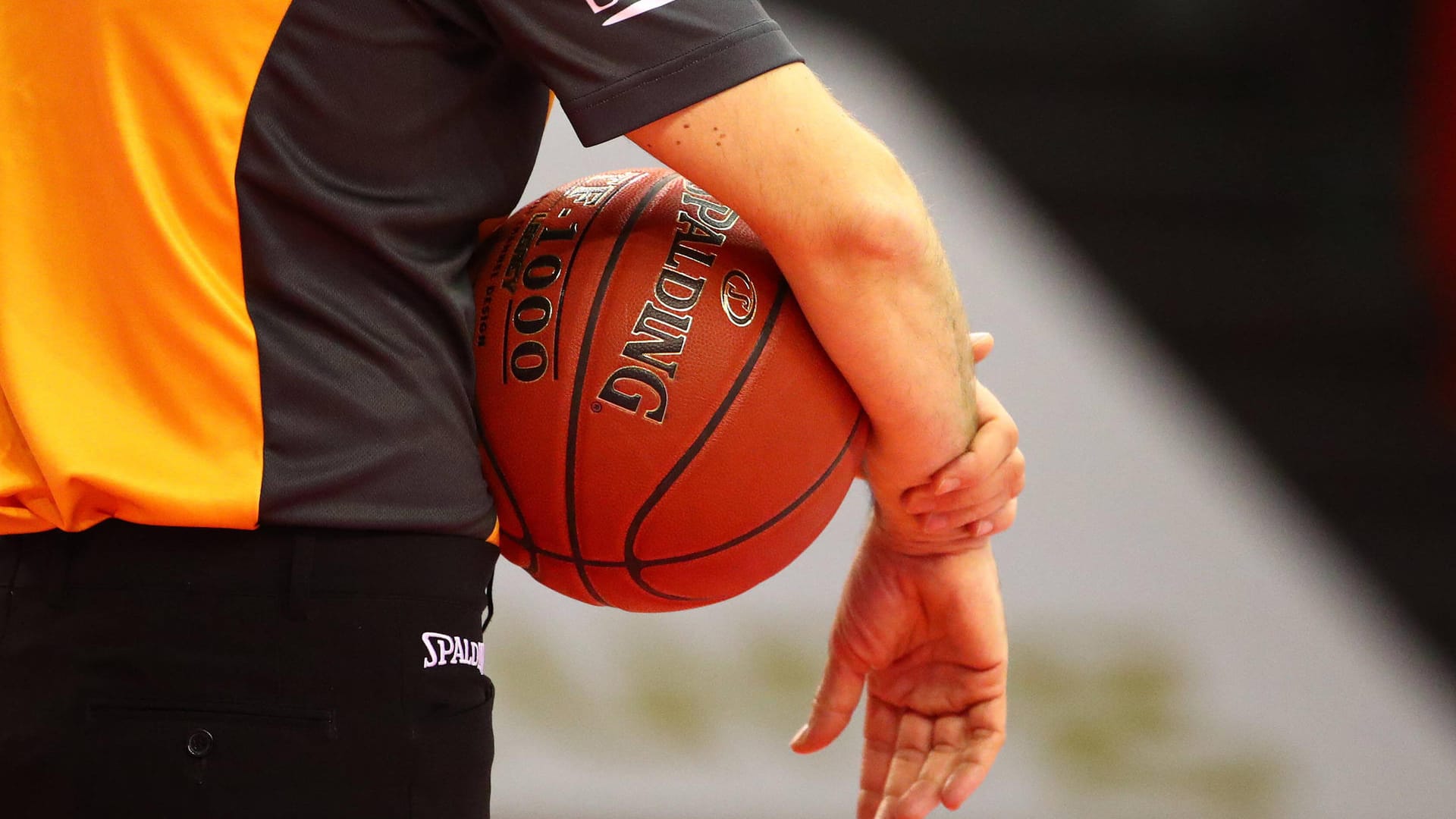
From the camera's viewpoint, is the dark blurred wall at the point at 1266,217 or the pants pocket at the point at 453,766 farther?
the dark blurred wall at the point at 1266,217

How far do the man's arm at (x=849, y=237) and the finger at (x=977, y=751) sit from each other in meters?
0.37

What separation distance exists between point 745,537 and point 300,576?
44 cm

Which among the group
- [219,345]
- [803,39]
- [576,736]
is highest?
[803,39]

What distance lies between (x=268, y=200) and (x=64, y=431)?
8.9 inches

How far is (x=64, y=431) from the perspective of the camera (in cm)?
99

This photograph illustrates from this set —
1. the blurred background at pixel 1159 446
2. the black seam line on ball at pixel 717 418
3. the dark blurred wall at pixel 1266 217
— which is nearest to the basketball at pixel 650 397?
the black seam line on ball at pixel 717 418

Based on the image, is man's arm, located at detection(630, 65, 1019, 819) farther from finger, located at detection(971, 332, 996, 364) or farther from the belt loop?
the belt loop

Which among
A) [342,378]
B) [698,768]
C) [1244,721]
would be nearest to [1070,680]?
[1244,721]

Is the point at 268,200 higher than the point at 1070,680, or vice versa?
the point at 1070,680

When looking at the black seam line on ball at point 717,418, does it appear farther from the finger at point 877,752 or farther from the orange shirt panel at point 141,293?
the finger at point 877,752

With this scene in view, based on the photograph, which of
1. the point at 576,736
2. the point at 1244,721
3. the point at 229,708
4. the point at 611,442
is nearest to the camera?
the point at 229,708

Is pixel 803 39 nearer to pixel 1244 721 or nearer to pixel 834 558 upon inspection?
pixel 834 558

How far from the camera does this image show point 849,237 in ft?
3.69

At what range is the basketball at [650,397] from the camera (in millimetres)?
1234
